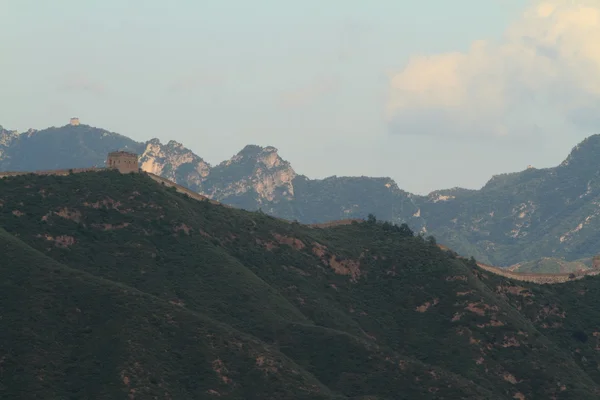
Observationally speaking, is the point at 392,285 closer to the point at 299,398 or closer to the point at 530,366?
the point at 530,366

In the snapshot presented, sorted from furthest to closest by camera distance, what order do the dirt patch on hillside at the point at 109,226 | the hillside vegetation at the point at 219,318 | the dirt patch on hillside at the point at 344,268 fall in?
1. the dirt patch on hillside at the point at 344,268
2. the dirt patch on hillside at the point at 109,226
3. the hillside vegetation at the point at 219,318

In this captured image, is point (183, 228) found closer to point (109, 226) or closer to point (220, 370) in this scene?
point (109, 226)

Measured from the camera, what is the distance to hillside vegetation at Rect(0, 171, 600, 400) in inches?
5212

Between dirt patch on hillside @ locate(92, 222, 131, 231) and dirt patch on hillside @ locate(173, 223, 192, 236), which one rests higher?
dirt patch on hillside @ locate(173, 223, 192, 236)

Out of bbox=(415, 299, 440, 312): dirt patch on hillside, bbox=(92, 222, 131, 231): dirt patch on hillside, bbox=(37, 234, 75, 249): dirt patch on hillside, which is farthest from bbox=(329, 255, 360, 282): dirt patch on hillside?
bbox=(37, 234, 75, 249): dirt patch on hillside

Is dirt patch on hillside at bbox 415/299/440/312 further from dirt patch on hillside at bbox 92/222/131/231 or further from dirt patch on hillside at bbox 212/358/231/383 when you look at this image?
dirt patch on hillside at bbox 212/358/231/383

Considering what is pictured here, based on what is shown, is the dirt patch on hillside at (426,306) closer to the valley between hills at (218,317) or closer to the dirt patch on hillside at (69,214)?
the valley between hills at (218,317)

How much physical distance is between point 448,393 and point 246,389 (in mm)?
30465

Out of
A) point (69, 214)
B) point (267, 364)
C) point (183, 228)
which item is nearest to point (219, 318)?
point (267, 364)

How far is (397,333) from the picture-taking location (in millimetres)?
180875

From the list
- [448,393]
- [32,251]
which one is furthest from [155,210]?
[448,393]

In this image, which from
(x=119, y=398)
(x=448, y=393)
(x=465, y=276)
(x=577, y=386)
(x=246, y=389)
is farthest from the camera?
(x=465, y=276)

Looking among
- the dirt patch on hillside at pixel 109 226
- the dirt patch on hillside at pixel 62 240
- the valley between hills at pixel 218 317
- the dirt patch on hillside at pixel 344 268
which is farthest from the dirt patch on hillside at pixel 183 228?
the dirt patch on hillside at pixel 344 268

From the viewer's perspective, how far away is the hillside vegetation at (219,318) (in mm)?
132375
